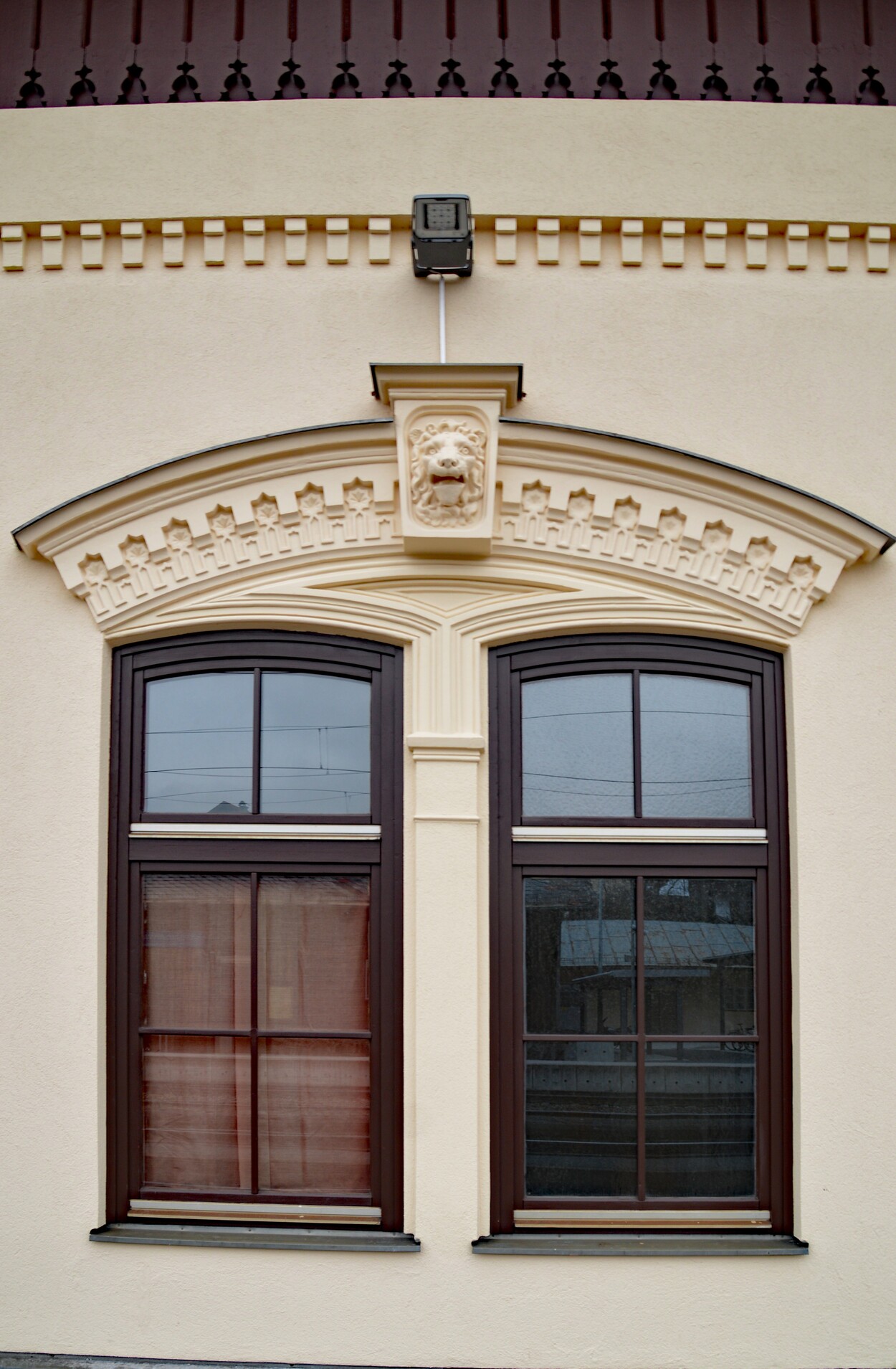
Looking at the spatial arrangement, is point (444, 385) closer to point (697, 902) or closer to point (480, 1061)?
point (697, 902)

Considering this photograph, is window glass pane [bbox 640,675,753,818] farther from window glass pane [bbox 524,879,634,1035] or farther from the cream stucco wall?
window glass pane [bbox 524,879,634,1035]

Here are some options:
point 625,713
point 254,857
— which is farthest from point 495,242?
point 254,857

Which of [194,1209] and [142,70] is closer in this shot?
[194,1209]

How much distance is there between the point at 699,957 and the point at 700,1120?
59cm

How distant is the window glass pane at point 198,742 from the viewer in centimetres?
369

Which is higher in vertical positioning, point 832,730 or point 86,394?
point 86,394

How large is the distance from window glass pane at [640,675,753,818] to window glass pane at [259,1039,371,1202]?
1457 mm

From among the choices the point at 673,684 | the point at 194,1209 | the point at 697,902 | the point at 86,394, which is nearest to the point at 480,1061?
the point at 697,902

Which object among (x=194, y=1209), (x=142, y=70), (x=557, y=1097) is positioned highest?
(x=142, y=70)

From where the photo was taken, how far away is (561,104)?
3711mm

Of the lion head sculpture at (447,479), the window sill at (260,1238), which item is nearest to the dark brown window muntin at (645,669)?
the lion head sculpture at (447,479)

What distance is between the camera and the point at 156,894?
3.64 meters

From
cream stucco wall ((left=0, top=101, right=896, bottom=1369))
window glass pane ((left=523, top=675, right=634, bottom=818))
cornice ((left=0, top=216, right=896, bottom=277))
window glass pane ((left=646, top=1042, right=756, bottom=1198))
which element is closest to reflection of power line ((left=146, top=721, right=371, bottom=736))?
cream stucco wall ((left=0, top=101, right=896, bottom=1369))

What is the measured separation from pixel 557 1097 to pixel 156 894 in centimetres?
166
